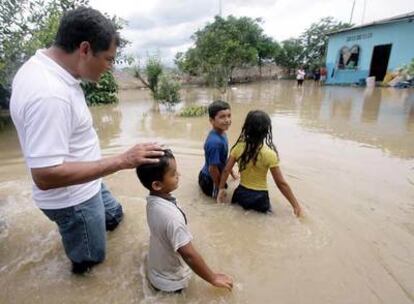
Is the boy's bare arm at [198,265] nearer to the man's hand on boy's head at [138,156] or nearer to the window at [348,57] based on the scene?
the man's hand on boy's head at [138,156]

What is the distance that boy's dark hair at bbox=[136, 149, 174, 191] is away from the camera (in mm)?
1936

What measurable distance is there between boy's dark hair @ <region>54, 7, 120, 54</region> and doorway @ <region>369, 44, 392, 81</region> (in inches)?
881

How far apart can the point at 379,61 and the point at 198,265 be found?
23.2 meters

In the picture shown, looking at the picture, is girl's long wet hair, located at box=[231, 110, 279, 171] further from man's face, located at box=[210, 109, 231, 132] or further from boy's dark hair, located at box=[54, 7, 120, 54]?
boy's dark hair, located at box=[54, 7, 120, 54]

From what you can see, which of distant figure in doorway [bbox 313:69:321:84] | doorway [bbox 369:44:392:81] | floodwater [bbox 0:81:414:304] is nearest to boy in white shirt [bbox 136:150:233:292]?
floodwater [bbox 0:81:414:304]

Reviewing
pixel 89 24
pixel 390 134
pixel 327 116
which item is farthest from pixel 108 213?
pixel 327 116

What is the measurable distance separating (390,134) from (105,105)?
11.1 m

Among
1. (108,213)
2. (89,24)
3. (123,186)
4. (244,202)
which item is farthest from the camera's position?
(123,186)

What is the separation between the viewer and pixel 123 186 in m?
4.52

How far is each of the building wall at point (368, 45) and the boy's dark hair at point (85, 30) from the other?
2022cm

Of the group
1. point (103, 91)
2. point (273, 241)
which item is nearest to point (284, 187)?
point (273, 241)

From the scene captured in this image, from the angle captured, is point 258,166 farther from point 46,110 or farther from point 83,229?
point 46,110

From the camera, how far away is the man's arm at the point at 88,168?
Result: 5.60 ft

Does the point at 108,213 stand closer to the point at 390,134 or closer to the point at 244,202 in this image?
the point at 244,202
